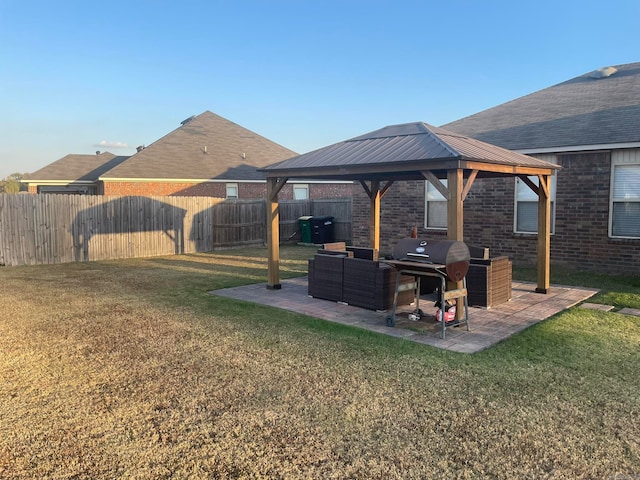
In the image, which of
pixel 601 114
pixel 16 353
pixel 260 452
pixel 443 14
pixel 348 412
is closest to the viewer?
pixel 260 452

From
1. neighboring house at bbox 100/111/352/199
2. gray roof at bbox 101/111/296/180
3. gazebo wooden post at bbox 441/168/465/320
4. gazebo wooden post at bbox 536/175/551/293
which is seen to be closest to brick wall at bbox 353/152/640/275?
gazebo wooden post at bbox 536/175/551/293

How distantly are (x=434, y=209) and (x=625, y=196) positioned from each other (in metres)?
4.77

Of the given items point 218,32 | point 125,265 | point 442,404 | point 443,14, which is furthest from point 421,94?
point 442,404

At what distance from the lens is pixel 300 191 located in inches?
1088

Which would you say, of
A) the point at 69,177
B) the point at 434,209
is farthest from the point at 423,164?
the point at 69,177

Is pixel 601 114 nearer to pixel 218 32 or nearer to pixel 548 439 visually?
pixel 548 439

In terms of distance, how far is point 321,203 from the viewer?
2041 cm

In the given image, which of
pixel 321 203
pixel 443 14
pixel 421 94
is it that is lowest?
pixel 321 203

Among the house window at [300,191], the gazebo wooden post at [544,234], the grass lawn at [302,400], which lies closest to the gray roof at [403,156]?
the gazebo wooden post at [544,234]

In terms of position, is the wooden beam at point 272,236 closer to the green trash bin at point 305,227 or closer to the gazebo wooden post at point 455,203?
the gazebo wooden post at point 455,203

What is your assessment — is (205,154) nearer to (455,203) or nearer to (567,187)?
(567,187)

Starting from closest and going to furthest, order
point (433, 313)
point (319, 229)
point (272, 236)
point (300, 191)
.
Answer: point (433, 313) < point (272, 236) < point (319, 229) < point (300, 191)

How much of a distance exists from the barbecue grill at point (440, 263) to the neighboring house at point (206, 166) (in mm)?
16237

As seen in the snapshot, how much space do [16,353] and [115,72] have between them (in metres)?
13.9
